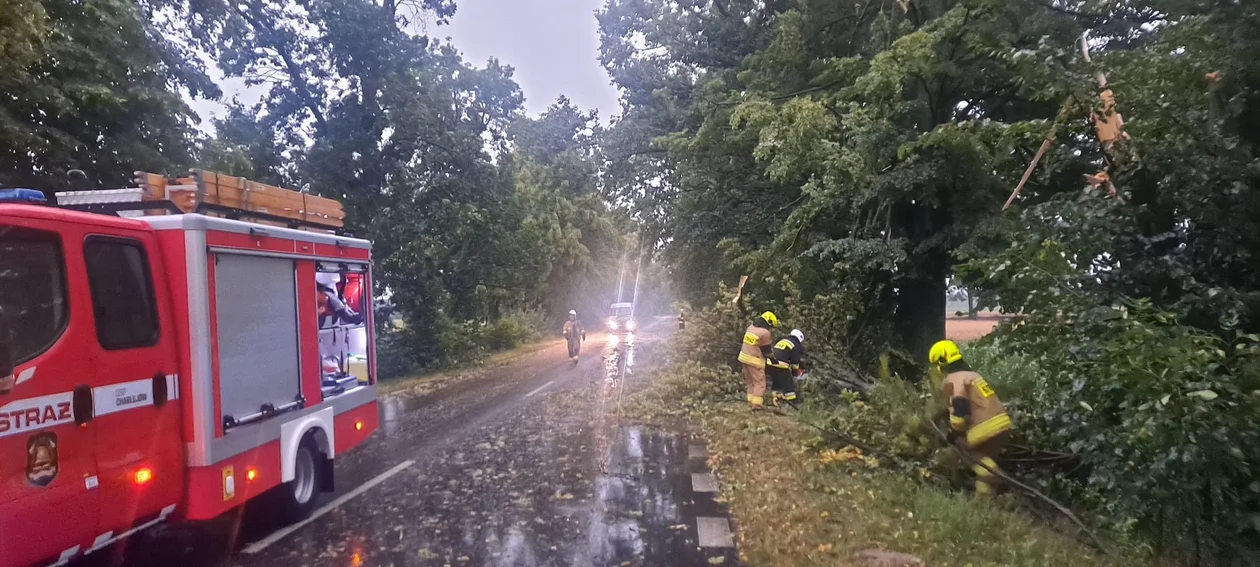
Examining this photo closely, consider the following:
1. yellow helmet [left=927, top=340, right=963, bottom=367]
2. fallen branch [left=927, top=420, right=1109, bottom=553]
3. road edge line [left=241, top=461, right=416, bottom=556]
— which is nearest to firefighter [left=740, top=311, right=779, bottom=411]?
yellow helmet [left=927, top=340, right=963, bottom=367]

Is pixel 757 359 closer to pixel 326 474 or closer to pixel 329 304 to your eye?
pixel 329 304

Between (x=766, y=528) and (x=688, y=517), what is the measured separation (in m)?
0.80

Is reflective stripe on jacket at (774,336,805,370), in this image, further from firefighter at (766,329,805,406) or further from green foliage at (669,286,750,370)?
green foliage at (669,286,750,370)

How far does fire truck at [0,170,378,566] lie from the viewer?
14.6 ft

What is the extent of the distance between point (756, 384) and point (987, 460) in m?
5.15

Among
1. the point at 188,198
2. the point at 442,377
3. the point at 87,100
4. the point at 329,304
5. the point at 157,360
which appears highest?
the point at 87,100

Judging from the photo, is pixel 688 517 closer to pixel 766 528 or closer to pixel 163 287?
pixel 766 528

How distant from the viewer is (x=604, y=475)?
8516 millimetres

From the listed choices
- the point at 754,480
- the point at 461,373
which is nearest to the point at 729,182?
the point at 461,373

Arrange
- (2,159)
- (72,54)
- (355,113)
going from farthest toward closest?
(355,113) → (72,54) → (2,159)

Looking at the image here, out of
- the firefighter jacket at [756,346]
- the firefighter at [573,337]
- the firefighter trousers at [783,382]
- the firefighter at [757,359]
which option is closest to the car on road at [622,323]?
the firefighter at [573,337]

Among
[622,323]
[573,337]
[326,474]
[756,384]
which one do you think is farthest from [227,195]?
[622,323]

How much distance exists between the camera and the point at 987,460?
680 centimetres

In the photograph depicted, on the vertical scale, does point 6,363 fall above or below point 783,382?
above
